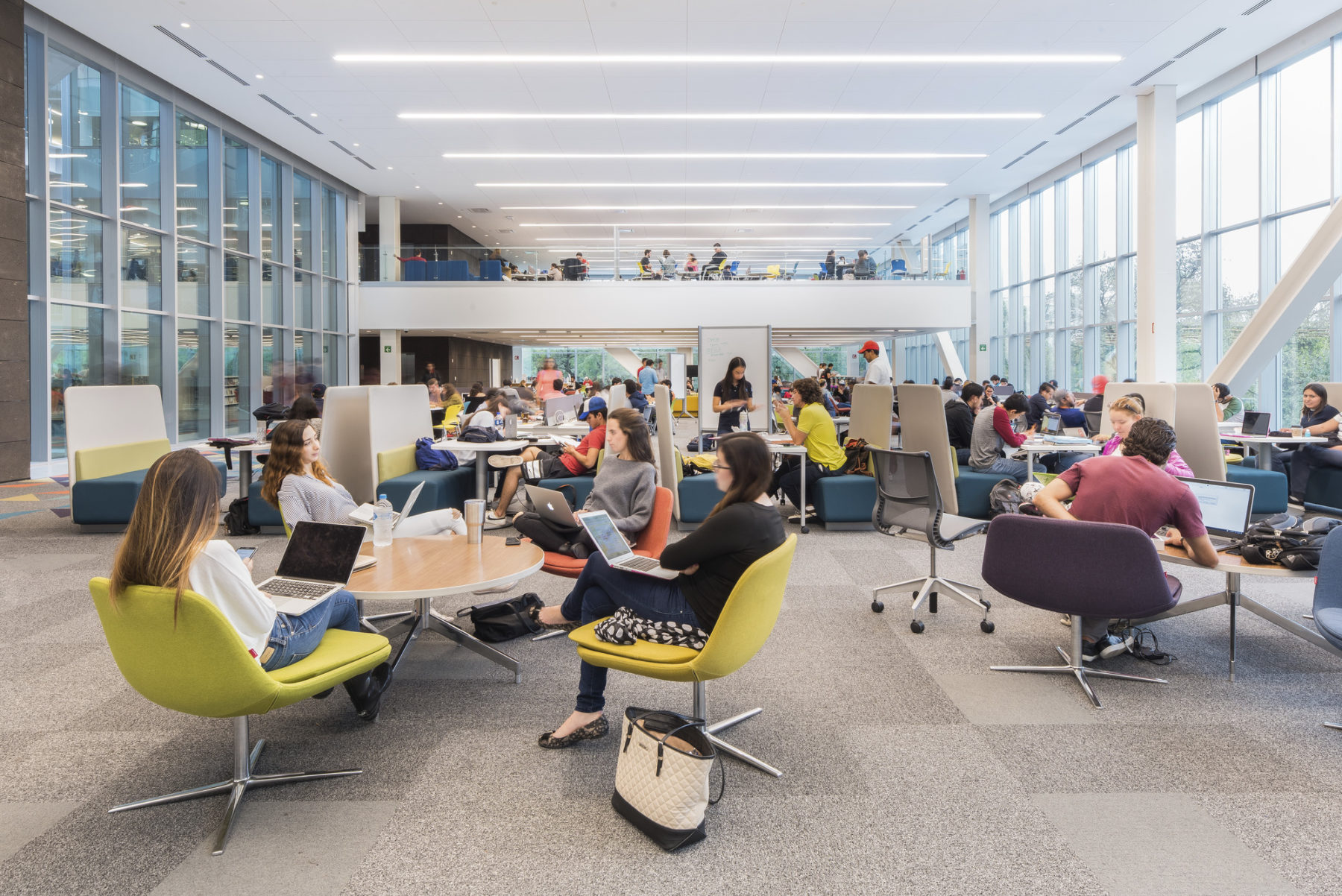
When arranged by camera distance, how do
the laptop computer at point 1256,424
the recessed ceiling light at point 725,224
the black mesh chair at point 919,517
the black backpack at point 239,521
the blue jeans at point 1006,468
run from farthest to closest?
1. the recessed ceiling light at point 725,224
2. the laptop computer at point 1256,424
3. the blue jeans at point 1006,468
4. the black backpack at point 239,521
5. the black mesh chair at point 919,517

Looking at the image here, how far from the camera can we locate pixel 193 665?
2186 millimetres

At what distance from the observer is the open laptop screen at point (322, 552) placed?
2802 mm

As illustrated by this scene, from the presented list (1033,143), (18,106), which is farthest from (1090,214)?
(18,106)

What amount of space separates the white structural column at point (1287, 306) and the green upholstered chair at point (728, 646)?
985 centimetres

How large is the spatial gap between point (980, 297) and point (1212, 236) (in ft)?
18.9

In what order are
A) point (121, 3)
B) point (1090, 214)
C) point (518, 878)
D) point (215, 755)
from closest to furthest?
point (518, 878)
point (215, 755)
point (121, 3)
point (1090, 214)

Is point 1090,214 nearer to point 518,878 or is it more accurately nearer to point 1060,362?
point 1060,362

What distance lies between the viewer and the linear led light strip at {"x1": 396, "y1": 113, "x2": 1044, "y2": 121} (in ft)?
39.9

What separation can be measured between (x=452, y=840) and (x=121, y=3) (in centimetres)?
1040

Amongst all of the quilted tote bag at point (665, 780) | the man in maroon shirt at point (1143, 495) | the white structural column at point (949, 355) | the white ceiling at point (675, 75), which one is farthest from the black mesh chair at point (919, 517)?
the white structural column at point (949, 355)

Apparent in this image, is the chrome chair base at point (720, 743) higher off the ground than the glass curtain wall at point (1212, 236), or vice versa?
the glass curtain wall at point (1212, 236)

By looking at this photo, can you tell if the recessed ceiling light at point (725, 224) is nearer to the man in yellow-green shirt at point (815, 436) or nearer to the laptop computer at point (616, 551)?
the man in yellow-green shirt at point (815, 436)

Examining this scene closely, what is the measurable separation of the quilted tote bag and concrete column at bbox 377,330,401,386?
1608 centimetres

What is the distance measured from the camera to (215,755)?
289 centimetres
